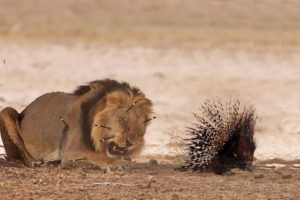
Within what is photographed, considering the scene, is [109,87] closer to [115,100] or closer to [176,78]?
[115,100]

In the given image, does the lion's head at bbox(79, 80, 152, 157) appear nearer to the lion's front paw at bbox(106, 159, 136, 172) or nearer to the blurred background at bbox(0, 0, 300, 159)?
the lion's front paw at bbox(106, 159, 136, 172)

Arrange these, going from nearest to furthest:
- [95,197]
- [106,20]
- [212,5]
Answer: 1. [95,197]
2. [106,20]
3. [212,5]

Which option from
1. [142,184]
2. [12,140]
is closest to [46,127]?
[12,140]

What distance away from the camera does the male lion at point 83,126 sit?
29.3 ft

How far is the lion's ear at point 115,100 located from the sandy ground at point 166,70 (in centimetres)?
55

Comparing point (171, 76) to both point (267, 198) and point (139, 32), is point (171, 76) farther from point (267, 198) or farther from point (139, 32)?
point (267, 198)

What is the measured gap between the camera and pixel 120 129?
884 cm

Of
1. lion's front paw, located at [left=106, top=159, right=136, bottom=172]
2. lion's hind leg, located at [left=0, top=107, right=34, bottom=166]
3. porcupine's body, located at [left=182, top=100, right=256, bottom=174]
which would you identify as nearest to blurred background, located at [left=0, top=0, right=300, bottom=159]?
porcupine's body, located at [left=182, top=100, right=256, bottom=174]

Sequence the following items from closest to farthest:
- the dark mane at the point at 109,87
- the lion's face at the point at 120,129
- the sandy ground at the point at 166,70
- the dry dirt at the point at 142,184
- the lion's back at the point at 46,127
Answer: the dry dirt at the point at 142,184 < the sandy ground at the point at 166,70 < the lion's face at the point at 120,129 < the dark mane at the point at 109,87 < the lion's back at the point at 46,127

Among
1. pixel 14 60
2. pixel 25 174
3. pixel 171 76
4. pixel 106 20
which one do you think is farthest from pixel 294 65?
pixel 25 174

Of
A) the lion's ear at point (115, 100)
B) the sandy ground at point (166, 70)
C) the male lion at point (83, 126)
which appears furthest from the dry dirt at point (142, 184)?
the lion's ear at point (115, 100)

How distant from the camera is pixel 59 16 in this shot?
30.4m

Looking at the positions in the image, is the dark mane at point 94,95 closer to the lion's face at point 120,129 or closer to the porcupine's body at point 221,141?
the lion's face at point 120,129

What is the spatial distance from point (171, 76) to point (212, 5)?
12.6 metres
